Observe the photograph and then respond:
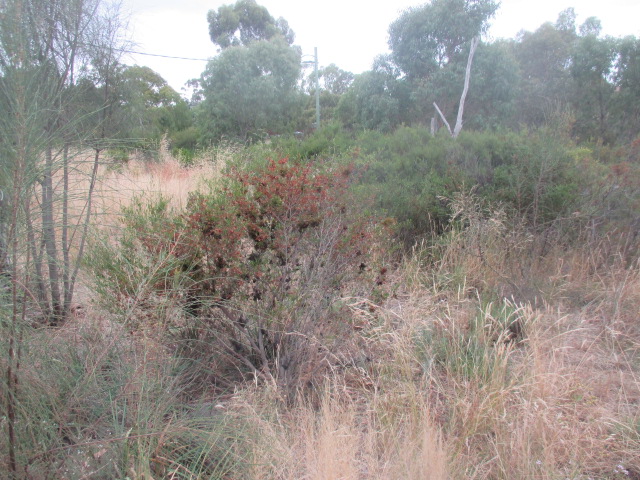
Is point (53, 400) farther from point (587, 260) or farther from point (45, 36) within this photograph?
point (587, 260)

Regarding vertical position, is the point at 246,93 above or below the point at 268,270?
above

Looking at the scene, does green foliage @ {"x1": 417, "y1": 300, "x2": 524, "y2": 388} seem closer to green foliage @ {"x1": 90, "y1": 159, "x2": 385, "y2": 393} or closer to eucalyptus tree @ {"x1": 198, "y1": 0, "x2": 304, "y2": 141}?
green foliage @ {"x1": 90, "y1": 159, "x2": 385, "y2": 393}

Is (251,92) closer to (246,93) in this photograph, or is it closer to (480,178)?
(246,93)

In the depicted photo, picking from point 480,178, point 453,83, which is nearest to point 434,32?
point 453,83

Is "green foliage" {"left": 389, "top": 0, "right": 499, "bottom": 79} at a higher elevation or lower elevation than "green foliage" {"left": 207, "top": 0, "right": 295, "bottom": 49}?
lower

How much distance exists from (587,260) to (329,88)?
34.6m

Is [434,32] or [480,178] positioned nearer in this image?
[480,178]

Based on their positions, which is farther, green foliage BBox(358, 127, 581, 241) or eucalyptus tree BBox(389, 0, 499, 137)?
eucalyptus tree BBox(389, 0, 499, 137)

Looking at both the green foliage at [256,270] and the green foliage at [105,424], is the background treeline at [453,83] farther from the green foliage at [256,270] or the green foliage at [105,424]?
the green foliage at [105,424]

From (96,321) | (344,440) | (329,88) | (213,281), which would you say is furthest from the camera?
(329,88)

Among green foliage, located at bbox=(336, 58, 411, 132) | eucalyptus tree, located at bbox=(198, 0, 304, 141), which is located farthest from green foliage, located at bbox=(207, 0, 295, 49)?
green foliage, located at bbox=(336, 58, 411, 132)

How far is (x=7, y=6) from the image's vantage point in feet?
6.69

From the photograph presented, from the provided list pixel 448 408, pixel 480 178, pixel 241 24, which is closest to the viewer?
pixel 448 408

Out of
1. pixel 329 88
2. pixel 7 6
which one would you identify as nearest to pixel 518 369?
pixel 7 6
